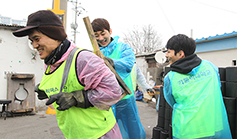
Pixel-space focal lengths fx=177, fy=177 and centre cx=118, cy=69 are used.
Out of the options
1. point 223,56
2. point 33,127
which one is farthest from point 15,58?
point 223,56

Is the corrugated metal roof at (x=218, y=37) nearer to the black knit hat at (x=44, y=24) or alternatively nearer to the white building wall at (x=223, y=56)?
the white building wall at (x=223, y=56)

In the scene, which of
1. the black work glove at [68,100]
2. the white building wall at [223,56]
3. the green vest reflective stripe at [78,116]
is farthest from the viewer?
the white building wall at [223,56]

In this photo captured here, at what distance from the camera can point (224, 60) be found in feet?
27.2

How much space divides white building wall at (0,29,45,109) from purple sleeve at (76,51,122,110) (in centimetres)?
608

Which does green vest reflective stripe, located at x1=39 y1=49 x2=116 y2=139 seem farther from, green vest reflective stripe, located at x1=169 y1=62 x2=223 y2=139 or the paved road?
the paved road

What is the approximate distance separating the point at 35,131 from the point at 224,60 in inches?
325

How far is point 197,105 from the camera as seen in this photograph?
1598 millimetres

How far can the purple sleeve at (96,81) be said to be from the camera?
3.59 ft

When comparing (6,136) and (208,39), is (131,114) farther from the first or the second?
(208,39)

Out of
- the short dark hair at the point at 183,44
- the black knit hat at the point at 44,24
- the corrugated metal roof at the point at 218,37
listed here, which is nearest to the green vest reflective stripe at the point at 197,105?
the short dark hair at the point at 183,44

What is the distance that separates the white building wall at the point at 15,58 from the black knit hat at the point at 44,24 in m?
5.87

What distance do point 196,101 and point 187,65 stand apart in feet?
1.17

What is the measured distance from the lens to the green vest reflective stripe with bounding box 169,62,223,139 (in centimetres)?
157

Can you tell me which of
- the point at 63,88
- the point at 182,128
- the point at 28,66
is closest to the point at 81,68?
the point at 63,88
